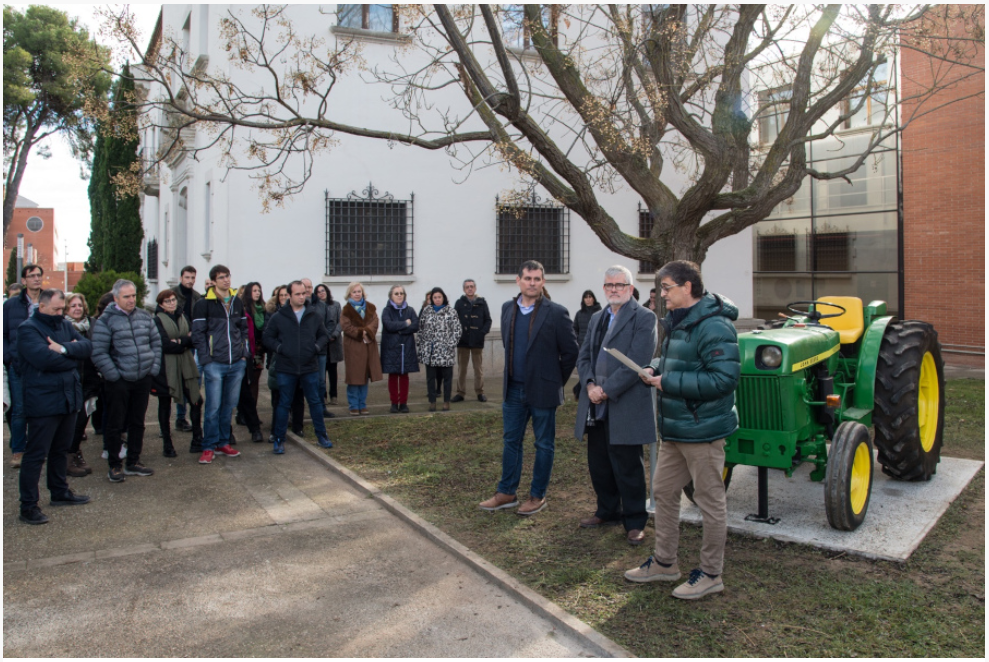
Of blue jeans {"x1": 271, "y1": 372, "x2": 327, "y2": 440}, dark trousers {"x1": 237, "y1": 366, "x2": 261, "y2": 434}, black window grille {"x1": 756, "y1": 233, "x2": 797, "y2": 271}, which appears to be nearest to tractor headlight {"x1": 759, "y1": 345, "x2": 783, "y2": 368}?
blue jeans {"x1": 271, "y1": 372, "x2": 327, "y2": 440}

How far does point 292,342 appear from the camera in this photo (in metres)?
8.59

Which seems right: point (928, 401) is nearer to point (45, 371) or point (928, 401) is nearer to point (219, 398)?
point (219, 398)

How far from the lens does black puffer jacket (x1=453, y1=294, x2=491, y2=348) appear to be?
12.0 meters

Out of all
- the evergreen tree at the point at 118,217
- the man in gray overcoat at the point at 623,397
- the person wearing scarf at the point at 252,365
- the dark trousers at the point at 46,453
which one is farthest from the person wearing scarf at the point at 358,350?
the evergreen tree at the point at 118,217

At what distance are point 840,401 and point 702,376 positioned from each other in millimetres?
2016

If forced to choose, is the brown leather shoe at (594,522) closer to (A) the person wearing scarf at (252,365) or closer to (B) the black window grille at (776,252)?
(A) the person wearing scarf at (252,365)

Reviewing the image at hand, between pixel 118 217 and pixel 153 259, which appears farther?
pixel 118 217

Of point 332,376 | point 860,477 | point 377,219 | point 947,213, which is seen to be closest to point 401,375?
point 332,376

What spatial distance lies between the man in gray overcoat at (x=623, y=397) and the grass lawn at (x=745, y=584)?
1.29 ft

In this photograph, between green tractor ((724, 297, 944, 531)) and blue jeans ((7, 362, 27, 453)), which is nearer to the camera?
green tractor ((724, 297, 944, 531))

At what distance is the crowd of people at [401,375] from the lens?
14.7ft

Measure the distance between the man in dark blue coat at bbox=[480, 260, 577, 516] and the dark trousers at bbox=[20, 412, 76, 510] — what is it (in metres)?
3.53

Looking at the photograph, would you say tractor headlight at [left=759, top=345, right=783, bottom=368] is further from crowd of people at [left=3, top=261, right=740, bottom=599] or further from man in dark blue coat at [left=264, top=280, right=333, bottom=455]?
man in dark blue coat at [left=264, top=280, right=333, bottom=455]

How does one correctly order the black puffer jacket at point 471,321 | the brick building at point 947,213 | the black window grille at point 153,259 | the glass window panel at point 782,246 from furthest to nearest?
the glass window panel at point 782,246, the black window grille at point 153,259, the brick building at point 947,213, the black puffer jacket at point 471,321
